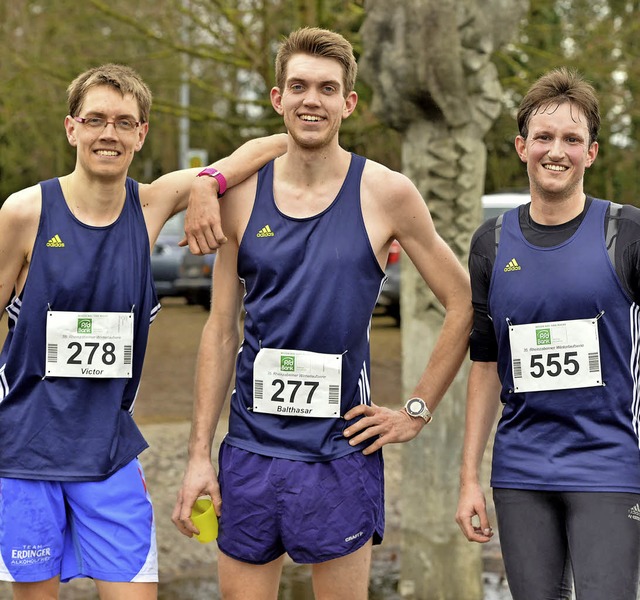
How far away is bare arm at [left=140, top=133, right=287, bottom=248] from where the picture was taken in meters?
3.81

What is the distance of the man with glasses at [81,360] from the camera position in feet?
12.6

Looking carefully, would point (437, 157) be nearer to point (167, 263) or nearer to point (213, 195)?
point (213, 195)

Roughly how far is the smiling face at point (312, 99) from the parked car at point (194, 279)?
18033 millimetres

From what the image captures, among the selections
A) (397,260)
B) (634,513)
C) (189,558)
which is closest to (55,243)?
(634,513)

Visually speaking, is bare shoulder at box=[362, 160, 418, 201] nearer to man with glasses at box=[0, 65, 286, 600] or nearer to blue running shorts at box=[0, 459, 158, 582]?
man with glasses at box=[0, 65, 286, 600]

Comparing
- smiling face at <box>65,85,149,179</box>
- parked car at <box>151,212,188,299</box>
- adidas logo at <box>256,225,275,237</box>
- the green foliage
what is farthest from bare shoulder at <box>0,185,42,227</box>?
parked car at <box>151,212,188,299</box>

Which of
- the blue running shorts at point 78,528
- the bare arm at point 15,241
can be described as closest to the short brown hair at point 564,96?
the bare arm at point 15,241

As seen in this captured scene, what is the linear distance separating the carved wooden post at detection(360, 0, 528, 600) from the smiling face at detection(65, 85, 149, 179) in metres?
2.26

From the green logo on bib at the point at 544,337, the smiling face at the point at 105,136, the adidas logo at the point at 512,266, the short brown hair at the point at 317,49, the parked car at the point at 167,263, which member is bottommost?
the green logo on bib at the point at 544,337

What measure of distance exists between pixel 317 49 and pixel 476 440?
1296mm

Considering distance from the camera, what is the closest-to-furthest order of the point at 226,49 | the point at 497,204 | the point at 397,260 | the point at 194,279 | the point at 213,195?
the point at 213,195 → the point at 226,49 → the point at 397,260 → the point at 497,204 → the point at 194,279

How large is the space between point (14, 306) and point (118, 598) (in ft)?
3.17

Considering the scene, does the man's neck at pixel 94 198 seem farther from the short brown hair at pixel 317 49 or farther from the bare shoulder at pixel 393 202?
the bare shoulder at pixel 393 202

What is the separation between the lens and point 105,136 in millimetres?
3865
